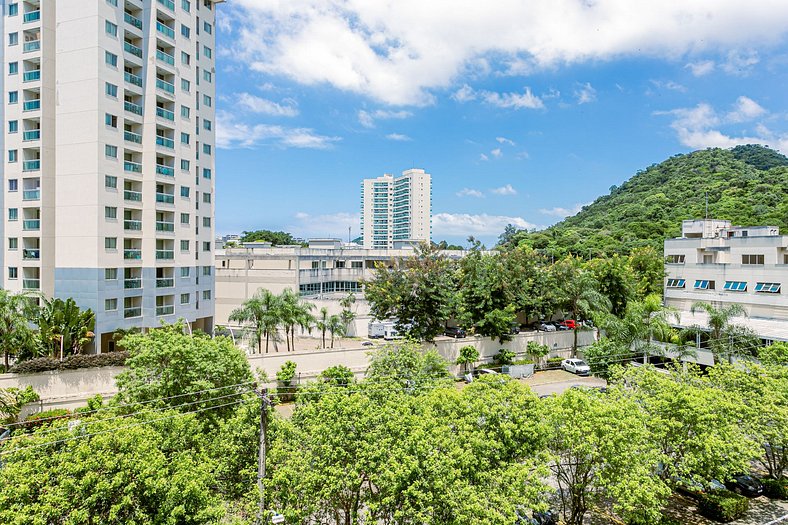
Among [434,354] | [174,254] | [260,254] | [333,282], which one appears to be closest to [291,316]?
[174,254]

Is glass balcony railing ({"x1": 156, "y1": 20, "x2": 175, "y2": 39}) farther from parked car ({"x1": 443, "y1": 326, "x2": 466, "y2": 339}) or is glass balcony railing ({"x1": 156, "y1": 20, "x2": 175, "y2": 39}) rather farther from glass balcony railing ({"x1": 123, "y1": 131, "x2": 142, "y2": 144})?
parked car ({"x1": 443, "y1": 326, "x2": 466, "y2": 339})

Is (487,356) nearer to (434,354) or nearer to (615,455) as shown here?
(434,354)

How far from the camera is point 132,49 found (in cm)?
3628

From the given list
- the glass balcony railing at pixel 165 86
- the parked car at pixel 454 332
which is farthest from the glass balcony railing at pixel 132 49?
the parked car at pixel 454 332

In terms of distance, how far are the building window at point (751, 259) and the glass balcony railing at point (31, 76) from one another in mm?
→ 55206

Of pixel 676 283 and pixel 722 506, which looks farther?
pixel 676 283

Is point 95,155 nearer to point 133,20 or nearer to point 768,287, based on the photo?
point 133,20

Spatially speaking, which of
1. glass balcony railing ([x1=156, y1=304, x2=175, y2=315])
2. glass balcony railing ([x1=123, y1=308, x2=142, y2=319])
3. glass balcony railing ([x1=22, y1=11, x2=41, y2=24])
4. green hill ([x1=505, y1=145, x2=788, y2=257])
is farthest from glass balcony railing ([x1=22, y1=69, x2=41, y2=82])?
green hill ([x1=505, y1=145, x2=788, y2=257])

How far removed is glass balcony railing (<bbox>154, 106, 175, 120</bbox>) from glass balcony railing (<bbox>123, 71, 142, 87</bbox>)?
209cm

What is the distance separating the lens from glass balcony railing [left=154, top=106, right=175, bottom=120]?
1487 inches

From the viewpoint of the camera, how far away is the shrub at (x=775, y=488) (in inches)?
836

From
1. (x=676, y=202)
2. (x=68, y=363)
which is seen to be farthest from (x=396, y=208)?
(x=68, y=363)

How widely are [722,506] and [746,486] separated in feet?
11.1

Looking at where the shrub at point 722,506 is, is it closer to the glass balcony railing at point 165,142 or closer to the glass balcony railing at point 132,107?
the glass balcony railing at point 165,142
